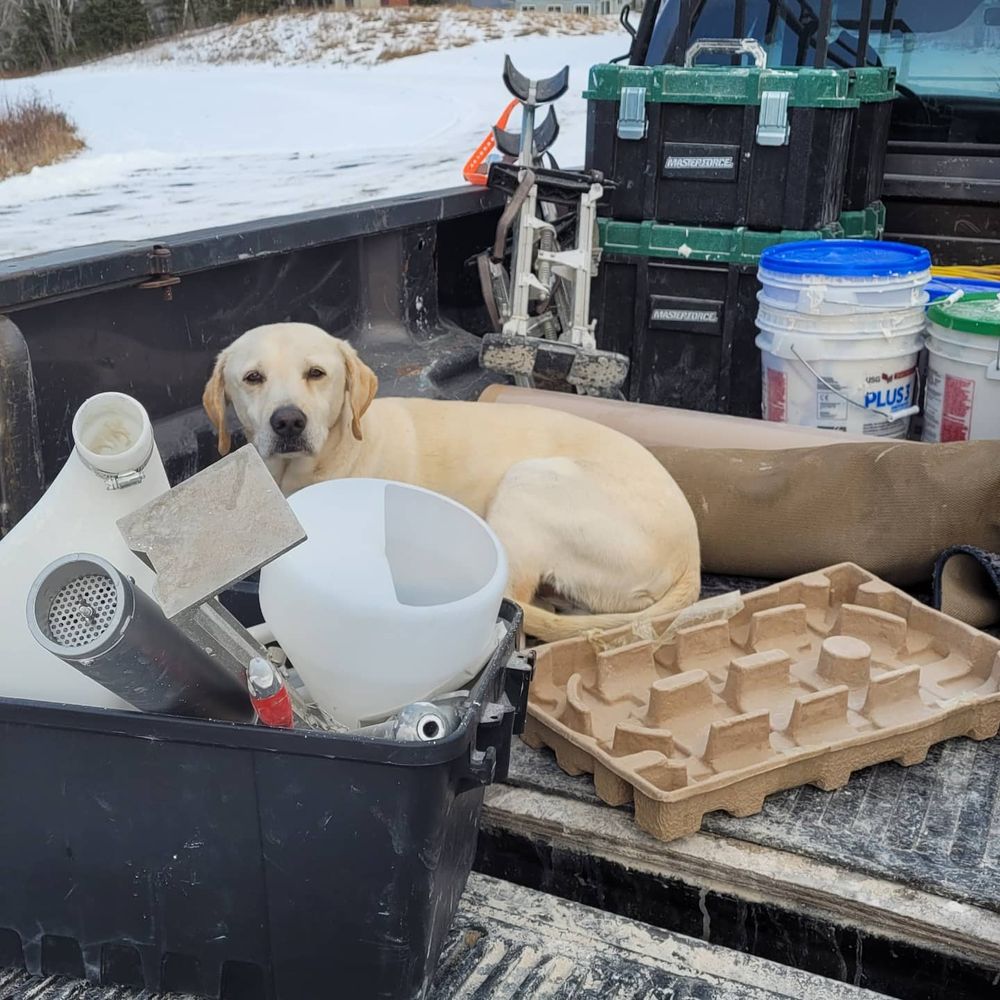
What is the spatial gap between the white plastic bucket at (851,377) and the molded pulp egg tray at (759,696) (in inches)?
37.1

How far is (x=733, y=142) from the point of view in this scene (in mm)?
3824

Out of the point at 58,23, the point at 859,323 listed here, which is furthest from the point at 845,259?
the point at 58,23

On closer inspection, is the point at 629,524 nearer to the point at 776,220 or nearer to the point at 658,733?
the point at 658,733

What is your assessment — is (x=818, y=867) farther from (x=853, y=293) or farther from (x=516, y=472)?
(x=853, y=293)

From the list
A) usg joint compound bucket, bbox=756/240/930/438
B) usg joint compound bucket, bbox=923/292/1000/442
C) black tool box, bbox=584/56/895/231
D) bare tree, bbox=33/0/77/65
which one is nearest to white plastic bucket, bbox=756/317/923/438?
usg joint compound bucket, bbox=756/240/930/438

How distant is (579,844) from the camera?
1819mm

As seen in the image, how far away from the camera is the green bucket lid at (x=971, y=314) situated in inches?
119

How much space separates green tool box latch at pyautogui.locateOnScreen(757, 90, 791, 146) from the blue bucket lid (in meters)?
0.41

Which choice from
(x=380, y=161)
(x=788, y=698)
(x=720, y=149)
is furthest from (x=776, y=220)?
(x=380, y=161)

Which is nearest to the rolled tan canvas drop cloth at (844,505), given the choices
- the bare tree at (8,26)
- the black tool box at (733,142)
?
the black tool box at (733,142)

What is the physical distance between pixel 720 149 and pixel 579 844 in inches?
110

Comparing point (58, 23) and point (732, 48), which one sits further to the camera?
point (58, 23)

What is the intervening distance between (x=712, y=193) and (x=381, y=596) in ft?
9.72

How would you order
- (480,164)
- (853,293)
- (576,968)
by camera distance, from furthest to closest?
(480,164)
(853,293)
(576,968)
